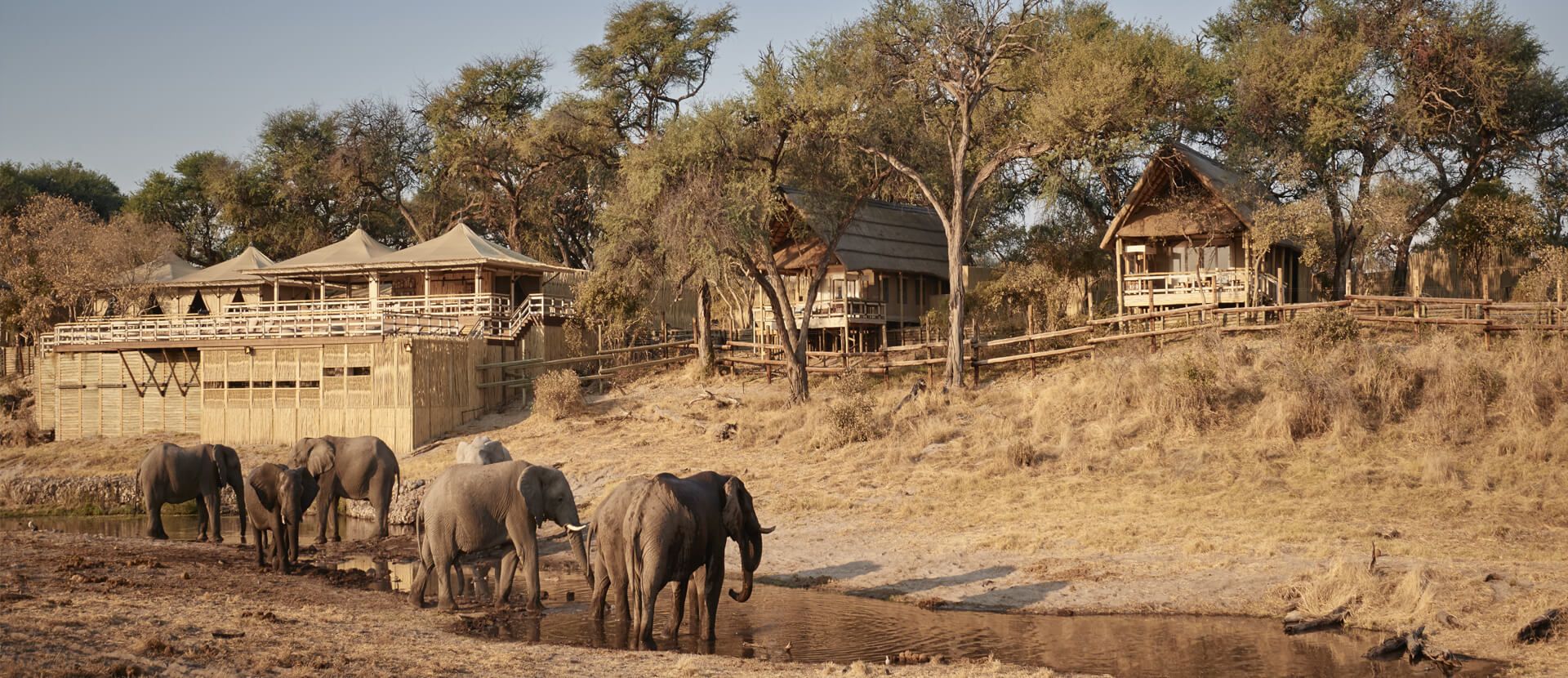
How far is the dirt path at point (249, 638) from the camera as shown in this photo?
40.2ft

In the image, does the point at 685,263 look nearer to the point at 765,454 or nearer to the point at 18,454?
A: the point at 765,454

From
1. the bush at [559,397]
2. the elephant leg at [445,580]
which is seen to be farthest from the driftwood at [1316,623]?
the bush at [559,397]

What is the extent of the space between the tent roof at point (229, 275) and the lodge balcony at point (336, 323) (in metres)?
6.68

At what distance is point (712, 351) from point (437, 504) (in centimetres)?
2213

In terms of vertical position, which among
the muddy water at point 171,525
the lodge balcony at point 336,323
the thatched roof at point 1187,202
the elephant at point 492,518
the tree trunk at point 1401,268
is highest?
the thatched roof at point 1187,202

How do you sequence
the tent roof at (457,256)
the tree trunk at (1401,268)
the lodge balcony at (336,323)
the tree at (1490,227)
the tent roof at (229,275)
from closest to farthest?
the tree at (1490,227) → the lodge balcony at (336,323) → the tree trunk at (1401,268) → the tent roof at (457,256) → the tent roof at (229,275)

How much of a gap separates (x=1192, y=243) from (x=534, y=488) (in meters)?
28.4

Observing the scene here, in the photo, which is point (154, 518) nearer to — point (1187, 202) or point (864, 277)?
point (864, 277)

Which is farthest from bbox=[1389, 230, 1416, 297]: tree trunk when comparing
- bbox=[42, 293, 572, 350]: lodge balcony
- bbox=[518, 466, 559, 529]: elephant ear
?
bbox=[518, 466, 559, 529]: elephant ear

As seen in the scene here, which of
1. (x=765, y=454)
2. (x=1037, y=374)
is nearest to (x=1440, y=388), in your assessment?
(x=1037, y=374)

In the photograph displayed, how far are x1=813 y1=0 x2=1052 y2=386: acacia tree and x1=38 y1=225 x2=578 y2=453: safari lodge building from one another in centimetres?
1181

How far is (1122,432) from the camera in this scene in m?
27.0

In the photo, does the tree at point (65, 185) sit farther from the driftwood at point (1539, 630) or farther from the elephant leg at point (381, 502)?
the driftwood at point (1539, 630)

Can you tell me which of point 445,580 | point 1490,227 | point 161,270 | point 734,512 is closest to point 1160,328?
point 1490,227
